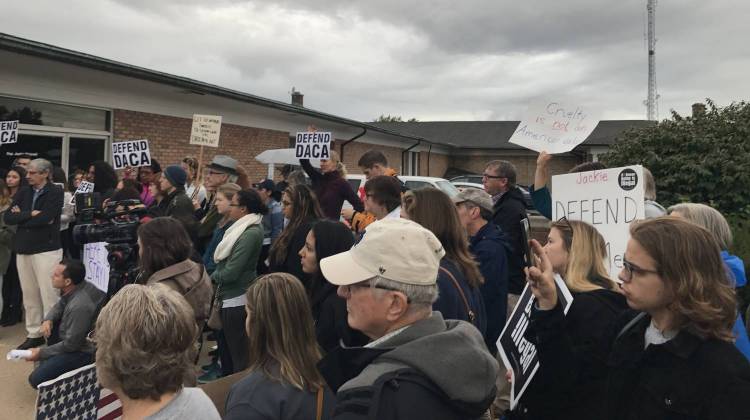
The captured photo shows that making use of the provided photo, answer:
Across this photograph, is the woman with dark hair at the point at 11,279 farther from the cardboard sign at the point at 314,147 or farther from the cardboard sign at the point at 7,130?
the cardboard sign at the point at 314,147

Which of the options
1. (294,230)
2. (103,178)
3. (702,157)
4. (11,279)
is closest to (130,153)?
(103,178)

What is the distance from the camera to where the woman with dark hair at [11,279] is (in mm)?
6586

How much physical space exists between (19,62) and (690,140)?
34.9 feet

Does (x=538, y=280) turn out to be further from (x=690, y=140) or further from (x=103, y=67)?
(x=103, y=67)

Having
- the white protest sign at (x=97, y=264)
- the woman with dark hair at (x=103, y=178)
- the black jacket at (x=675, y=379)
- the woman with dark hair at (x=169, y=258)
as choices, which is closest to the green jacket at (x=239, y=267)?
the woman with dark hair at (x=169, y=258)

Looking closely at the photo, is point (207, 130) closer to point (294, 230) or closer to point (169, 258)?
point (294, 230)

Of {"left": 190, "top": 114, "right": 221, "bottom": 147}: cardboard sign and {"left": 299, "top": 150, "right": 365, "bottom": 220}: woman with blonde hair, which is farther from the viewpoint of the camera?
{"left": 190, "top": 114, "right": 221, "bottom": 147}: cardboard sign

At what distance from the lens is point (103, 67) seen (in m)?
8.62

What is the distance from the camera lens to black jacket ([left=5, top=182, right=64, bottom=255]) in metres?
5.85

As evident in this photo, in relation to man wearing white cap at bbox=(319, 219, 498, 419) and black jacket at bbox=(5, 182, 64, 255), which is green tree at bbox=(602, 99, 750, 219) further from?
black jacket at bbox=(5, 182, 64, 255)

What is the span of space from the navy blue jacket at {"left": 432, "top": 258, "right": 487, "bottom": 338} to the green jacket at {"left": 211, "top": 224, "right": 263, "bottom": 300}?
7.44 ft

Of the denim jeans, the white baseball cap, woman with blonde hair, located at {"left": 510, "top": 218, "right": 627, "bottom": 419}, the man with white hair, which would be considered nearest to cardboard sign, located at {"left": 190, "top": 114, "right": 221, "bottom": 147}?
the man with white hair

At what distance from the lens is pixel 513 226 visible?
4438 mm

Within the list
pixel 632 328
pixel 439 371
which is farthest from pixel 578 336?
pixel 439 371
